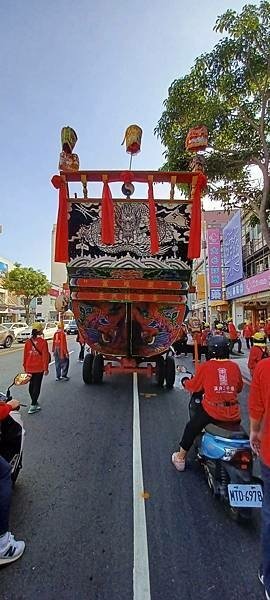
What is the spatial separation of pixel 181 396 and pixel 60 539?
18.4 ft

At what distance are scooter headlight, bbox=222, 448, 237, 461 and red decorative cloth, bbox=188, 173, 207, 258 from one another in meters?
4.21

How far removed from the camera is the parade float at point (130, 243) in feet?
22.0

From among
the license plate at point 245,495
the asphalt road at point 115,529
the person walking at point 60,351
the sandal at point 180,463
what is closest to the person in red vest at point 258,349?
the asphalt road at point 115,529

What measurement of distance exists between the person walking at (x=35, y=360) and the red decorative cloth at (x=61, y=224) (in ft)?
4.52

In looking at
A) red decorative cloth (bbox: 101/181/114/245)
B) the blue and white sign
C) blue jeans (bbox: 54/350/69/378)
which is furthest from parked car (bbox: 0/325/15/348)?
the blue and white sign

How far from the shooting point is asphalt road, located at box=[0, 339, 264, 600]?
239 cm

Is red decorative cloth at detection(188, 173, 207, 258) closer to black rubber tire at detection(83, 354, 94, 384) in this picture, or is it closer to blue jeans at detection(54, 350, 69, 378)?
black rubber tire at detection(83, 354, 94, 384)

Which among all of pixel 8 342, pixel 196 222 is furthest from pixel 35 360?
pixel 8 342

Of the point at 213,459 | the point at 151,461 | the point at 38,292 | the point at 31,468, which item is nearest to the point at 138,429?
the point at 151,461

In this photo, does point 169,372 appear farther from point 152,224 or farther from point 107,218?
point 107,218

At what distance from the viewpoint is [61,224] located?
6730 millimetres

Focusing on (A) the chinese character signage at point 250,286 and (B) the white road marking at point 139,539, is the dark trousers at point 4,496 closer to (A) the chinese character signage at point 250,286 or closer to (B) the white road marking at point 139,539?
(B) the white road marking at point 139,539

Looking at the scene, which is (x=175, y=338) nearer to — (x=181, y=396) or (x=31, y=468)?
(x=181, y=396)

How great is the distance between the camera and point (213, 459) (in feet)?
10.9
